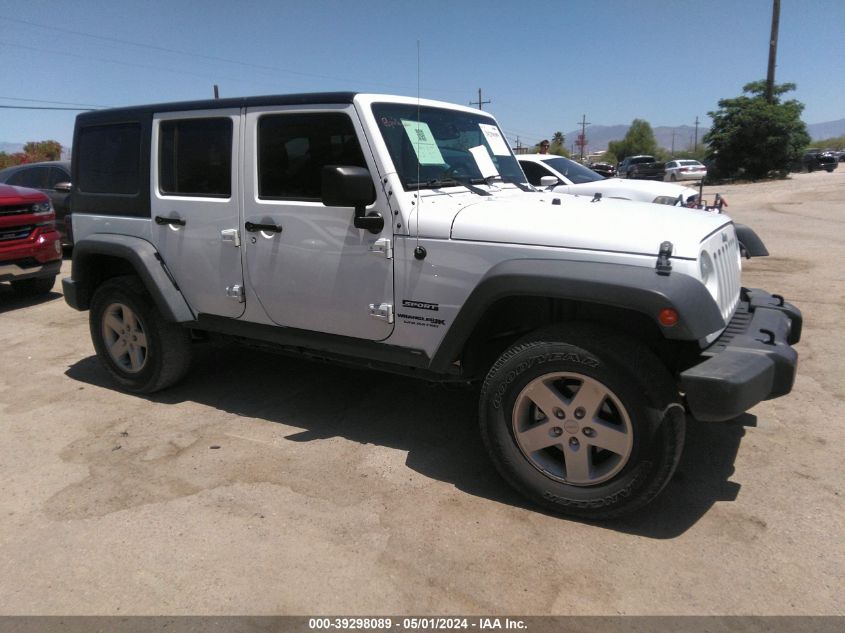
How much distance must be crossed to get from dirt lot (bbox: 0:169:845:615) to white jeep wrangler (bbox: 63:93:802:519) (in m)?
0.33

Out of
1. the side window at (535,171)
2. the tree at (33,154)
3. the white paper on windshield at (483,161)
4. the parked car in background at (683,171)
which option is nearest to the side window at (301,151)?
the white paper on windshield at (483,161)

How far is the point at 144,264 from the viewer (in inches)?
165

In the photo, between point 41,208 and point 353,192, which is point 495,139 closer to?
point 353,192

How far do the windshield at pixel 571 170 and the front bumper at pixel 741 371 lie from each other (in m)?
7.24

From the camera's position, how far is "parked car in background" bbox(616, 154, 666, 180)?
32.3m

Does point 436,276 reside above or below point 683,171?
below

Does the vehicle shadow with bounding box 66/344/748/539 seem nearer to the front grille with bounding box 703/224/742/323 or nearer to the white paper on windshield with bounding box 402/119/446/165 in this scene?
the front grille with bounding box 703/224/742/323

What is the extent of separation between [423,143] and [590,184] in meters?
6.69

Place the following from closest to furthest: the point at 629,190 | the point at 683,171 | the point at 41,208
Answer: the point at 41,208 < the point at 629,190 < the point at 683,171

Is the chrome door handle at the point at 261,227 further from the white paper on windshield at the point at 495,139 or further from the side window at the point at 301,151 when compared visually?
the white paper on windshield at the point at 495,139

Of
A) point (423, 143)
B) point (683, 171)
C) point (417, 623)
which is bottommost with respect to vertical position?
point (417, 623)

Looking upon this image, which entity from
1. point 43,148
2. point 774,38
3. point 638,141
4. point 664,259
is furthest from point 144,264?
point 638,141

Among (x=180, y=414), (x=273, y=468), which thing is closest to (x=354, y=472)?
(x=273, y=468)

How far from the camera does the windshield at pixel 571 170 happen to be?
10.1 meters
